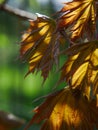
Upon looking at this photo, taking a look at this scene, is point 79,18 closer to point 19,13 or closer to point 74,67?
point 74,67

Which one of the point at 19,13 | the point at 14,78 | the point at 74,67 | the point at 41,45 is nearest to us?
the point at 74,67

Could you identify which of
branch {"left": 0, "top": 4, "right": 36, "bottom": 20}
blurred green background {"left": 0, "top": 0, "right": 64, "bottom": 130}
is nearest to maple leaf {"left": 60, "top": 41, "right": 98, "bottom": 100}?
branch {"left": 0, "top": 4, "right": 36, "bottom": 20}

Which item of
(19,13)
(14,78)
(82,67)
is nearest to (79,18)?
(82,67)

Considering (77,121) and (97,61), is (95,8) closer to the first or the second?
(97,61)

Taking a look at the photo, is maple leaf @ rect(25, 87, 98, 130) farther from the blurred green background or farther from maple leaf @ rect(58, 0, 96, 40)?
the blurred green background

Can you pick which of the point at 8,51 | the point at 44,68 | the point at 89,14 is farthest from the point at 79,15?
the point at 8,51

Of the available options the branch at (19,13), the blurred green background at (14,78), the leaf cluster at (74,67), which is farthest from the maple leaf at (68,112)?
the blurred green background at (14,78)
